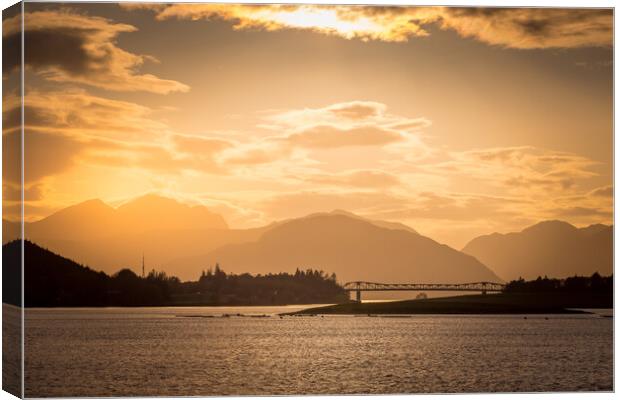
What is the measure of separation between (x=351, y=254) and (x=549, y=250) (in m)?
4.84

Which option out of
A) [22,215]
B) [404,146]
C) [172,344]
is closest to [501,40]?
[404,146]

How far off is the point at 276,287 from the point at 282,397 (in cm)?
898

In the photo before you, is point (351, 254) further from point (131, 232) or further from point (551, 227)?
point (551, 227)

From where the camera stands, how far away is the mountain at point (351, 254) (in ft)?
71.6

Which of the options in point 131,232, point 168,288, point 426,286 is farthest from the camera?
point 168,288

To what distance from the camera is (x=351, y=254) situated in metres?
24.8

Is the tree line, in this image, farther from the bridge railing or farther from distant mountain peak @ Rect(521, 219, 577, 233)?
distant mountain peak @ Rect(521, 219, 577, 233)

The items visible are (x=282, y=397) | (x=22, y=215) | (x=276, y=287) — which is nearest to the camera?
(x=22, y=215)

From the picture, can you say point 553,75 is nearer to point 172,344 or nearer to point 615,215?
point 615,215

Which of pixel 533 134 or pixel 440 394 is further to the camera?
pixel 533 134

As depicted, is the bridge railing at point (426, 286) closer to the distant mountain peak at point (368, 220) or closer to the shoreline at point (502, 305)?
the shoreline at point (502, 305)

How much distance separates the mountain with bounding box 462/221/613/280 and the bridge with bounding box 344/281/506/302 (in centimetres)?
199

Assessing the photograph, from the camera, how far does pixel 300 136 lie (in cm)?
2052

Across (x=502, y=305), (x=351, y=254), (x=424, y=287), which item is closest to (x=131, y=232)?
(x=351, y=254)
